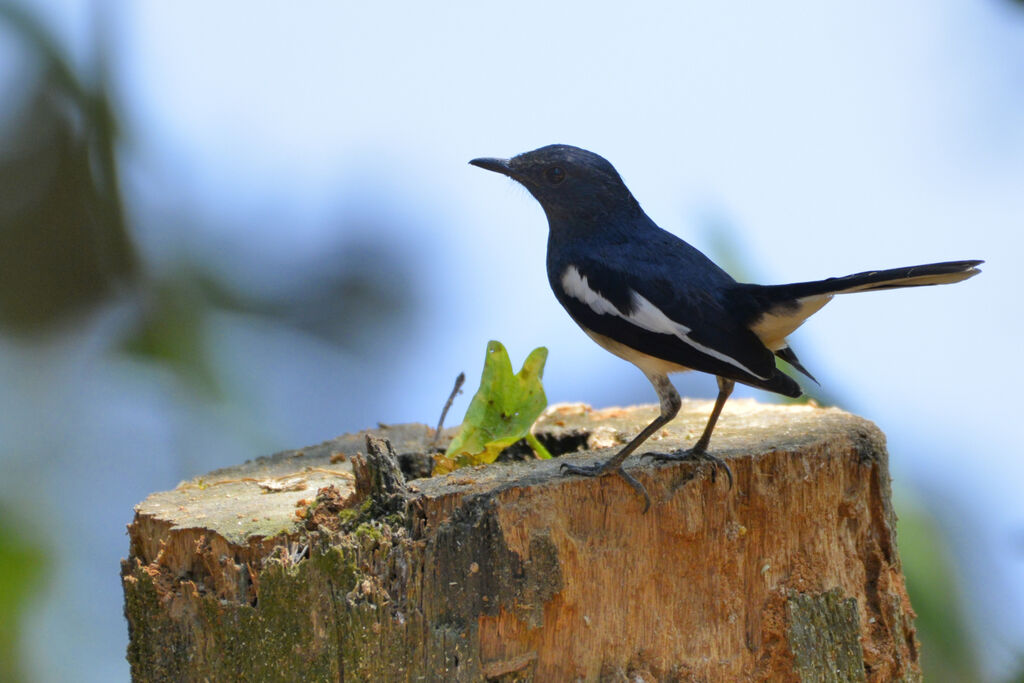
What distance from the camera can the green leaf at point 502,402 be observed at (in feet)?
11.0

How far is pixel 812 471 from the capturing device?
9.90 ft

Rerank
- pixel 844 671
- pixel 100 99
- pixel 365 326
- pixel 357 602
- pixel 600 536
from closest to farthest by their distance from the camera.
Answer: pixel 357 602, pixel 600 536, pixel 844 671, pixel 100 99, pixel 365 326

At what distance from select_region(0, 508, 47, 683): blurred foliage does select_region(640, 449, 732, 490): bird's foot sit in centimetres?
363

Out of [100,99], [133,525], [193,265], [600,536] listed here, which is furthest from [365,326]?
[600,536]

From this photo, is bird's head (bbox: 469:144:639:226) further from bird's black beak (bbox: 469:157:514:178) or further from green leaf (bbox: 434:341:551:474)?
green leaf (bbox: 434:341:551:474)

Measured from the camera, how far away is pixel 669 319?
3000mm

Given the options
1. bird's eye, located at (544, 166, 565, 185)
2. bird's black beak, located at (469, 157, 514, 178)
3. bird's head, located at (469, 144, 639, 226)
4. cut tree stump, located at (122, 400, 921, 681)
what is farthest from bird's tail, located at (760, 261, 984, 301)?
bird's black beak, located at (469, 157, 514, 178)

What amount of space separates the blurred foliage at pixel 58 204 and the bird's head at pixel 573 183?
10.2ft

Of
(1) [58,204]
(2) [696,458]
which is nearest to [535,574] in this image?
(2) [696,458]

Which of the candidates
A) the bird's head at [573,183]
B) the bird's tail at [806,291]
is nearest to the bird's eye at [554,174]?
the bird's head at [573,183]

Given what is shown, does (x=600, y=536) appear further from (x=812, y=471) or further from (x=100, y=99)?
(x=100, y=99)

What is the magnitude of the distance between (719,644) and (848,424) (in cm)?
100

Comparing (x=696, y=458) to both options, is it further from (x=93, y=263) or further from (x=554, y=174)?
(x=93, y=263)

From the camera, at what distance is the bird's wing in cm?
290
